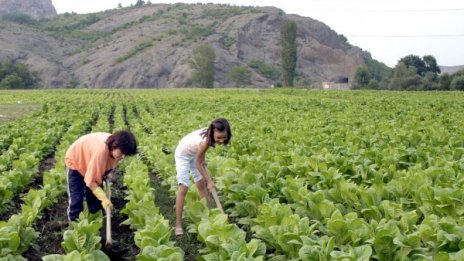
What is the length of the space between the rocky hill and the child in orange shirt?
76630mm

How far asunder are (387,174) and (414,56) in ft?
248

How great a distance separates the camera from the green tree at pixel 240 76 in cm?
8675

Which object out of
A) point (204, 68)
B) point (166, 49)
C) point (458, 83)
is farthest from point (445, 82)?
point (166, 49)

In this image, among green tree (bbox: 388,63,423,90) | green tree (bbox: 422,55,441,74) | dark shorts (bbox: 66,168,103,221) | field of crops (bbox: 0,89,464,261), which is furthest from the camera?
green tree (bbox: 422,55,441,74)

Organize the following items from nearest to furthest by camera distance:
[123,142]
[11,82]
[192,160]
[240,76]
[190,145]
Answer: [123,142] < [190,145] < [192,160] < [11,82] < [240,76]

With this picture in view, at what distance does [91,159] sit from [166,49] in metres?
102

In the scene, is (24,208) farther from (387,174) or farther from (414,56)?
(414,56)

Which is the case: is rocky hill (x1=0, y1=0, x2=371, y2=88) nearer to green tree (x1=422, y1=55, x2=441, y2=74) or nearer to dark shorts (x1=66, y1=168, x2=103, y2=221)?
green tree (x1=422, y1=55, x2=441, y2=74)

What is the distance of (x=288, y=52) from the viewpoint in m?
65.2

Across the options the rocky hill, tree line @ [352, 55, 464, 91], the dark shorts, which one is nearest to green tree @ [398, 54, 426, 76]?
tree line @ [352, 55, 464, 91]

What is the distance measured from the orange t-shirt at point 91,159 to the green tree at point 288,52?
60682 millimetres

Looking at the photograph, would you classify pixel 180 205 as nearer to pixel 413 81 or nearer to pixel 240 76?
pixel 413 81

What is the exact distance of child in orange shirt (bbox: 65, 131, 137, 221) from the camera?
203 inches

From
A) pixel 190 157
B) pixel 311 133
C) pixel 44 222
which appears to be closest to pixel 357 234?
pixel 190 157
